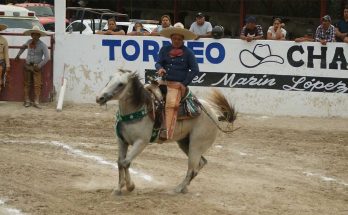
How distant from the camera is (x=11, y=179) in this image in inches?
367

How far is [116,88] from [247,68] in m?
8.13

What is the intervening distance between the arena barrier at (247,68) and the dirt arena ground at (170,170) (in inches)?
22.3

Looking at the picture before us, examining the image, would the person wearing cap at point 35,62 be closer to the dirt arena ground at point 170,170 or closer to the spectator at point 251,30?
the dirt arena ground at point 170,170

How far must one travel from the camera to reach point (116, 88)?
8.35 metres

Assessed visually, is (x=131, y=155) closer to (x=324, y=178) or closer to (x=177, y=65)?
(x=177, y=65)

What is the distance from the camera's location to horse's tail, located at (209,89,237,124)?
9742 millimetres

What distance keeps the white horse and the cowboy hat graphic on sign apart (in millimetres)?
6652

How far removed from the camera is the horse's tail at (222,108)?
9742 millimetres

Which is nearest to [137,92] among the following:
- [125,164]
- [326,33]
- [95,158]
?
[125,164]

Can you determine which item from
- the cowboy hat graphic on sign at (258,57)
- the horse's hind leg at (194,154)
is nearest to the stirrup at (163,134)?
the horse's hind leg at (194,154)

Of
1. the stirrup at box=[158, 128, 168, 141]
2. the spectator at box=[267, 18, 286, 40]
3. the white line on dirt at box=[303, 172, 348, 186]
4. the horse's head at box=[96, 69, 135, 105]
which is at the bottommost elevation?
the white line on dirt at box=[303, 172, 348, 186]

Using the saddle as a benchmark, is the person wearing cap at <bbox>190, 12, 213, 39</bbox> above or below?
above

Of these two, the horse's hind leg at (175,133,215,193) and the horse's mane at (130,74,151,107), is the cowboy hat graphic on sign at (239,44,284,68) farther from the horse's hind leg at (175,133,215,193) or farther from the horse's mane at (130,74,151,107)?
the horse's mane at (130,74,151,107)

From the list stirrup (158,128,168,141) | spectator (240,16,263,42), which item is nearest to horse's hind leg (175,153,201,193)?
stirrup (158,128,168,141)
